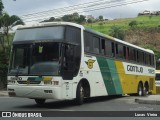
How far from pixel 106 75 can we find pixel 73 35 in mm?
4554

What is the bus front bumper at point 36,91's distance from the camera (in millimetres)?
16625

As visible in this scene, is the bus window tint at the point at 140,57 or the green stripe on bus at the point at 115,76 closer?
the green stripe on bus at the point at 115,76

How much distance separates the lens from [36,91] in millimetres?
16844

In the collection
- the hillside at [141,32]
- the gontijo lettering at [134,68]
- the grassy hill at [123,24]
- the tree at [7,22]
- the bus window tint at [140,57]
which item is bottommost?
the gontijo lettering at [134,68]

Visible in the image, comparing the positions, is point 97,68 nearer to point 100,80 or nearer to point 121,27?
point 100,80

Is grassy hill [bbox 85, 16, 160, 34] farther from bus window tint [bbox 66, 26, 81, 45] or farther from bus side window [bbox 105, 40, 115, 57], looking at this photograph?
bus window tint [bbox 66, 26, 81, 45]

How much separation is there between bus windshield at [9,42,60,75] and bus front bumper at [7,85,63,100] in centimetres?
58

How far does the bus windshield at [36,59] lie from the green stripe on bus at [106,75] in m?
4.14

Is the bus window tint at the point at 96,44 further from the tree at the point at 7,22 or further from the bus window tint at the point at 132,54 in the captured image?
the tree at the point at 7,22

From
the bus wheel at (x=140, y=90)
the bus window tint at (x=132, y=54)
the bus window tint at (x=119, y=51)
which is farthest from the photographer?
the bus wheel at (x=140, y=90)

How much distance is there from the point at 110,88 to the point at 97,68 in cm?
236

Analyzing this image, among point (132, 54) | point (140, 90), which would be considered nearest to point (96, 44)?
point (132, 54)

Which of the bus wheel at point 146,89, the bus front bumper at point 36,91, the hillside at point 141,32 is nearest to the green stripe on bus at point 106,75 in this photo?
the bus front bumper at point 36,91

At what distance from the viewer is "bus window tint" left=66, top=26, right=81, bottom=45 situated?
17.7m
